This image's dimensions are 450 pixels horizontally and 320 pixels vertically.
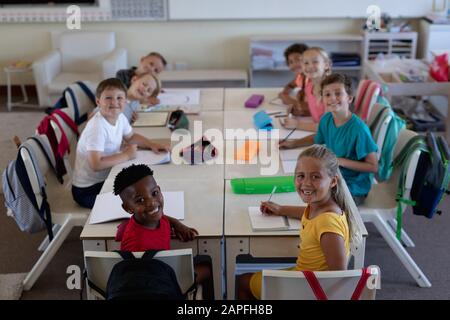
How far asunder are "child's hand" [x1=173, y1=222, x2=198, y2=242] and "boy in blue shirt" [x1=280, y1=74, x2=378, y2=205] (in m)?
0.94

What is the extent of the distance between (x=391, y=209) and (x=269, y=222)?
0.95 m

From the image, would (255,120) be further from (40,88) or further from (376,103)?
(40,88)

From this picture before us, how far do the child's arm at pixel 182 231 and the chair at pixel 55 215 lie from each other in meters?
0.82

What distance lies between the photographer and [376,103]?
3691mm

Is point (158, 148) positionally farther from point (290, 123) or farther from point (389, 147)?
point (389, 147)

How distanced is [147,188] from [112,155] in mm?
824

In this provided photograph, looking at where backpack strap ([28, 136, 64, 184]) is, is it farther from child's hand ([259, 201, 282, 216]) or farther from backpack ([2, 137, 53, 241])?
child's hand ([259, 201, 282, 216])

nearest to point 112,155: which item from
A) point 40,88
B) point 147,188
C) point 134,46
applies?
point 147,188

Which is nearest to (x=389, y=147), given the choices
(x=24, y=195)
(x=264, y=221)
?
(x=264, y=221)

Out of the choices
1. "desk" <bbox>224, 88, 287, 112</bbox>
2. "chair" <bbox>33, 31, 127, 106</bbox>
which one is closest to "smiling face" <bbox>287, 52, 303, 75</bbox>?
"desk" <bbox>224, 88, 287, 112</bbox>

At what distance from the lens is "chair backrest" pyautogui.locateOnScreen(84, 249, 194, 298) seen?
210 cm

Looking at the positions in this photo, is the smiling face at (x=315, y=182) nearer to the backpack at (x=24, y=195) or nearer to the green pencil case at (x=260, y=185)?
the green pencil case at (x=260, y=185)

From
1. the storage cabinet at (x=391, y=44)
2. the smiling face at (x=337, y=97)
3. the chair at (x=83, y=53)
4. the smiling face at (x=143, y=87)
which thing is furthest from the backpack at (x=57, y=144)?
the storage cabinet at (x=391, y=44)

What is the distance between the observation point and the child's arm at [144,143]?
10.6 feet
